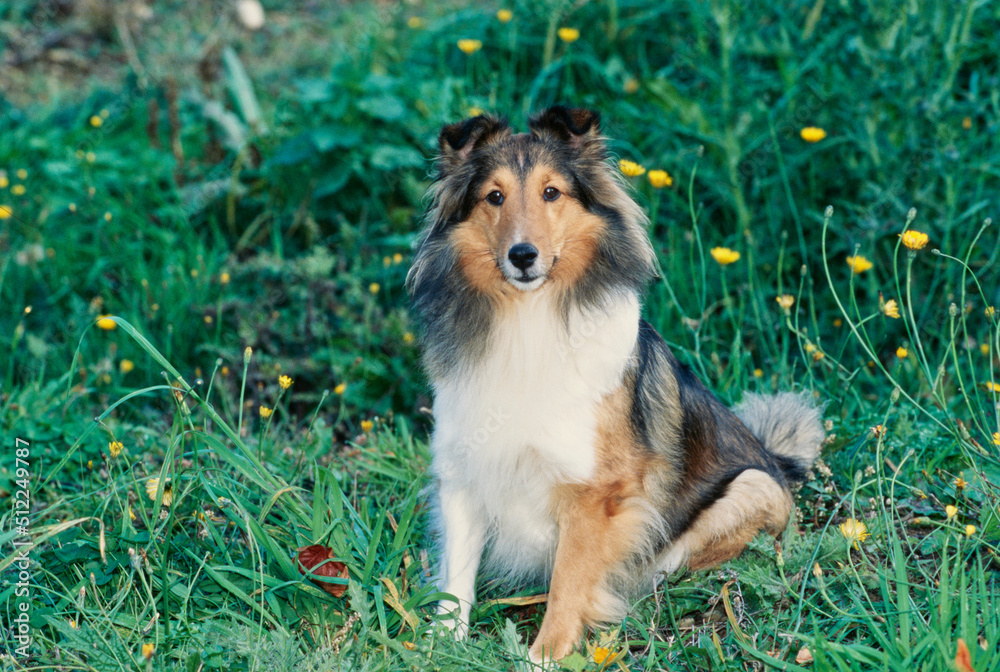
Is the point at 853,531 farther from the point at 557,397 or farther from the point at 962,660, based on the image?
the point at 557,397

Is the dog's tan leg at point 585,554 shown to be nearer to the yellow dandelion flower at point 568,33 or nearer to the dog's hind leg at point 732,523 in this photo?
the dog's hind leg at point 732,523

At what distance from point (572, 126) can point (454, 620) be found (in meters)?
1.74

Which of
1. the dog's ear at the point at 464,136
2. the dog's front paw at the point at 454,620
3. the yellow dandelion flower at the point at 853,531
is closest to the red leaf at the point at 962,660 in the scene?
the yellow dandelion flower at the point at 853,531

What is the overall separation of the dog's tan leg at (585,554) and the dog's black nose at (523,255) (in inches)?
29.9

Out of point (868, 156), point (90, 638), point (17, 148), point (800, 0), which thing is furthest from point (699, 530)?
point (17, 148)

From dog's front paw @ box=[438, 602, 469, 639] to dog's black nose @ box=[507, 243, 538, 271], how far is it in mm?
1156

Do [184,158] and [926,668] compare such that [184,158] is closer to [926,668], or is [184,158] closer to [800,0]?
[800,0]

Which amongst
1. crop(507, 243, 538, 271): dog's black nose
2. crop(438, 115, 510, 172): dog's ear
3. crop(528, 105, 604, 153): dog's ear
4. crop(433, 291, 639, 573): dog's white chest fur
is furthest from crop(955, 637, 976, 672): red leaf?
crop(438, 115, 510, 172): dog's ear

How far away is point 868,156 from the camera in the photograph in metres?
4.55

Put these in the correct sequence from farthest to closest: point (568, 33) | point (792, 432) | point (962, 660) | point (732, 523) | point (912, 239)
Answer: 1. point (568, 33)
2. point (792, 432)
3. point (732, 523)
4. point (912, 239)
5. point (962, 660)

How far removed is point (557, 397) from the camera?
9.48 feet

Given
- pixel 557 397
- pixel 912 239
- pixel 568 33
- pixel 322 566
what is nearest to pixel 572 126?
pixel 557 397

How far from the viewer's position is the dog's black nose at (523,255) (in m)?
2.79

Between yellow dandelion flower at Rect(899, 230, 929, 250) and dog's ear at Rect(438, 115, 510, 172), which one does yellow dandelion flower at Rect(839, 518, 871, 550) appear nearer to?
yellow dandelion flower at Rect(899, 230, 929, 250)
